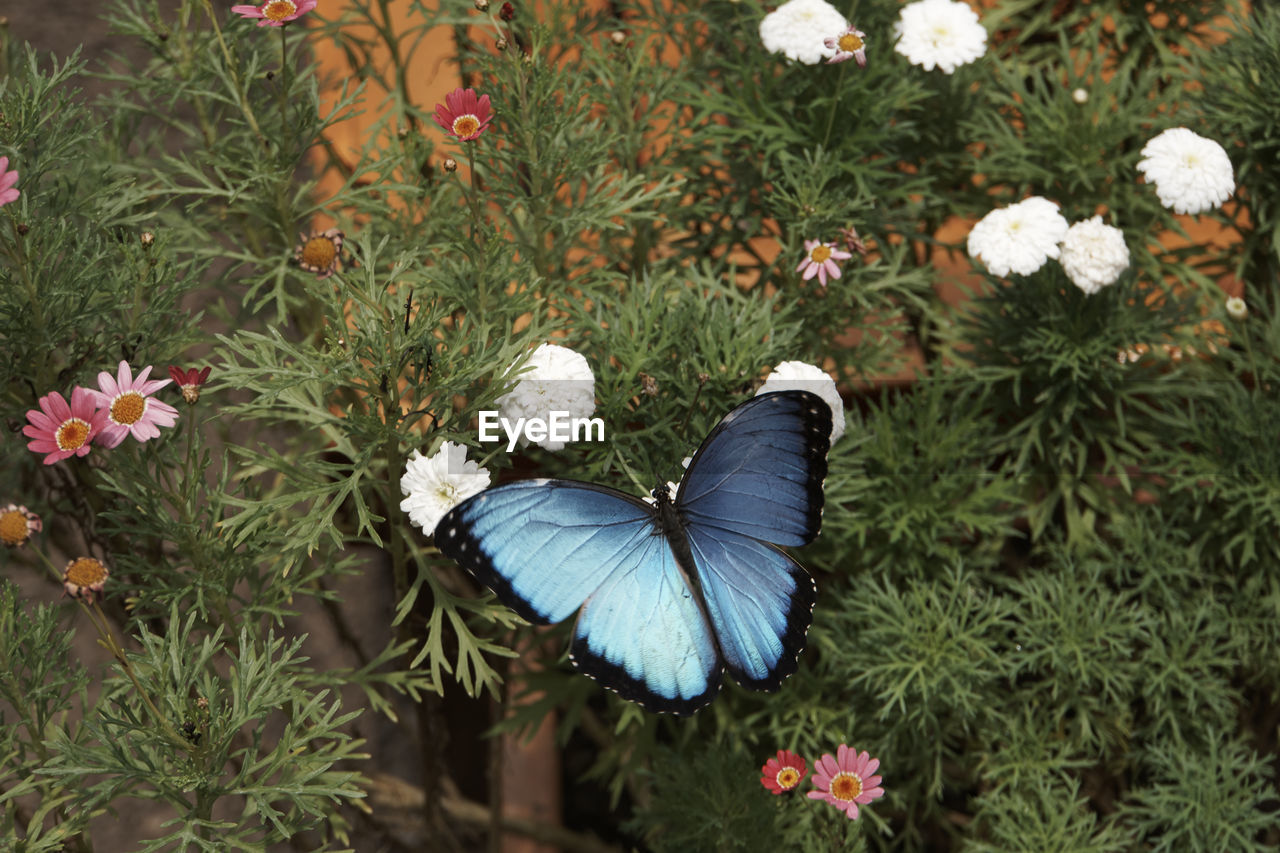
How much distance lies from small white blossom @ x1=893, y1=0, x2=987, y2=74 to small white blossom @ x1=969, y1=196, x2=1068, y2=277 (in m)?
0.22

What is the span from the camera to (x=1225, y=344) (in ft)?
5.72

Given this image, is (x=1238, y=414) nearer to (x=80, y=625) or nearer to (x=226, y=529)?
(x=226, y=529)

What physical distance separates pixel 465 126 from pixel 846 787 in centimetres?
77

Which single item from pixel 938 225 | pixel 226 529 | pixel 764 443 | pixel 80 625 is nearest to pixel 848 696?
pixel 764 443

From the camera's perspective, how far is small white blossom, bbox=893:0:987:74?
5.13 ft

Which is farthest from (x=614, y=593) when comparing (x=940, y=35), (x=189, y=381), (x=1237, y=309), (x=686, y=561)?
(x=1237, y=309)

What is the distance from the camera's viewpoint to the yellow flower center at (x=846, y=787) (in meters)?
1.21

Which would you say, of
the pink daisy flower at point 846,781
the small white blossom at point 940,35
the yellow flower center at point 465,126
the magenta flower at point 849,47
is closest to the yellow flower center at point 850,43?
the magenta flower at point 849,47

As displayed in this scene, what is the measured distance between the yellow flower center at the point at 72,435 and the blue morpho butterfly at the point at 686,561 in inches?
13.2

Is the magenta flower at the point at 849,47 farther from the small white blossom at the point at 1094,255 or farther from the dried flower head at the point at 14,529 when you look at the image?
the dried flower head at the point at 14,529

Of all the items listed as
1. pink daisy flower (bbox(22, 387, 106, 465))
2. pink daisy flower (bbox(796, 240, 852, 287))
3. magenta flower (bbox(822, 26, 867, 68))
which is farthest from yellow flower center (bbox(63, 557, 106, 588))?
magenta flower (bbox(822, 26, 867, 68))

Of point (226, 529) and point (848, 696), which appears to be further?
point (848, 696)

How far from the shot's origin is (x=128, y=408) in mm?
1104

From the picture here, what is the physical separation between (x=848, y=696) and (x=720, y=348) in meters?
0.57
